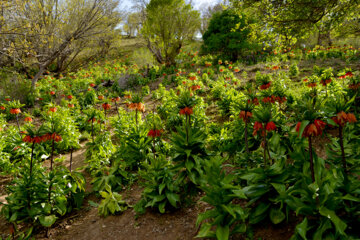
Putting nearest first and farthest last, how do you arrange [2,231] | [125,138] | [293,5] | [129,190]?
[2,231], [129,190], [125,138], [293,5]

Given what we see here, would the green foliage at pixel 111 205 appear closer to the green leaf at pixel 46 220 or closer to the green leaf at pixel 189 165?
the green leaf at pixel 46 220

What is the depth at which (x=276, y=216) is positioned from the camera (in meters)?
2.40

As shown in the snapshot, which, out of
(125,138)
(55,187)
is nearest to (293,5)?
(125,138)

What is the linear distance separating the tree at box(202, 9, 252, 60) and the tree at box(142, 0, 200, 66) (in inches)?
60.8

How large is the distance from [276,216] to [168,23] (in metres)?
15.3

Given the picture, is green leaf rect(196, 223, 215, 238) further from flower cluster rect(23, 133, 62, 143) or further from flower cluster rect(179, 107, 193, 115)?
flower cluster rect(23, 133, 62, 143)

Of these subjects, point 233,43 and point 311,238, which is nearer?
point 311,238

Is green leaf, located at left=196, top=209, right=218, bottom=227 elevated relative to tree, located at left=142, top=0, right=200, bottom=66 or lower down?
lower down

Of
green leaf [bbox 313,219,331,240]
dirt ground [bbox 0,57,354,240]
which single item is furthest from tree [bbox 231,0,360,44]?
dirt ground [bbox 0,57,354,240]

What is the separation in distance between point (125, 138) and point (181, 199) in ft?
5.89

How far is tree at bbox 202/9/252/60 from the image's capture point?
15.5 meters

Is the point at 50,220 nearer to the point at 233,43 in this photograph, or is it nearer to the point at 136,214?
the point at 136,214

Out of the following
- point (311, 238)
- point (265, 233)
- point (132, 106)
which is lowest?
point (265, 233)

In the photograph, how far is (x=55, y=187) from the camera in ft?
11.1
